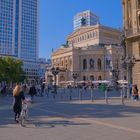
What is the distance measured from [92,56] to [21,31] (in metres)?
65.3

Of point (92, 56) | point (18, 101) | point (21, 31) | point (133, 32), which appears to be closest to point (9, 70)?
point (133, 32)

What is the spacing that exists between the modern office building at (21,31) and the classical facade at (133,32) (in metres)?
133

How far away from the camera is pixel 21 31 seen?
178 m

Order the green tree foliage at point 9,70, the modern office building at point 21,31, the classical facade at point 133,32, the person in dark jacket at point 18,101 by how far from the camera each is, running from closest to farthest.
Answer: the person in dark jacket at point 18,101 → the classical facade at point 133,32 → the green tree foliage at point 9,70 → the modern office building at point 21,31

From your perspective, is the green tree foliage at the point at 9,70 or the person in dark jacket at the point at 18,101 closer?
the person in dark jacket at the point at 18,101

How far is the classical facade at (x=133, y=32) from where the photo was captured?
37281 millimetres

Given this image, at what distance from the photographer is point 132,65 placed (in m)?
37.0

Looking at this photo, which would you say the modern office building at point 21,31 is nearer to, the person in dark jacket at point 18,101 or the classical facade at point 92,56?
the classical facade at point 92,56

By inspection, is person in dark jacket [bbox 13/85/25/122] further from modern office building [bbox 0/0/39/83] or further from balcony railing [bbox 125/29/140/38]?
modern office building [bbox 0/0/39/83]

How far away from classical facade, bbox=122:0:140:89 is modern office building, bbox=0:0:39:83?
436 ft

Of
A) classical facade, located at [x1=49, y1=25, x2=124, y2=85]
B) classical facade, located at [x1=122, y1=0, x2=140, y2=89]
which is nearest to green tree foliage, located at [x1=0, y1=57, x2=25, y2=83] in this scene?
classical facade, located at [x1=122, y1=0, x2=140, y2=89]

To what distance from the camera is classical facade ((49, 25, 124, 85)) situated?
407ft

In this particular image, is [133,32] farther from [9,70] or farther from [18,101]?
[9,70]

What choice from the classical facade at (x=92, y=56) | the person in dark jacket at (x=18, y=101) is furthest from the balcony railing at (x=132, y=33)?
the classical facade at (x=92, y=56)
